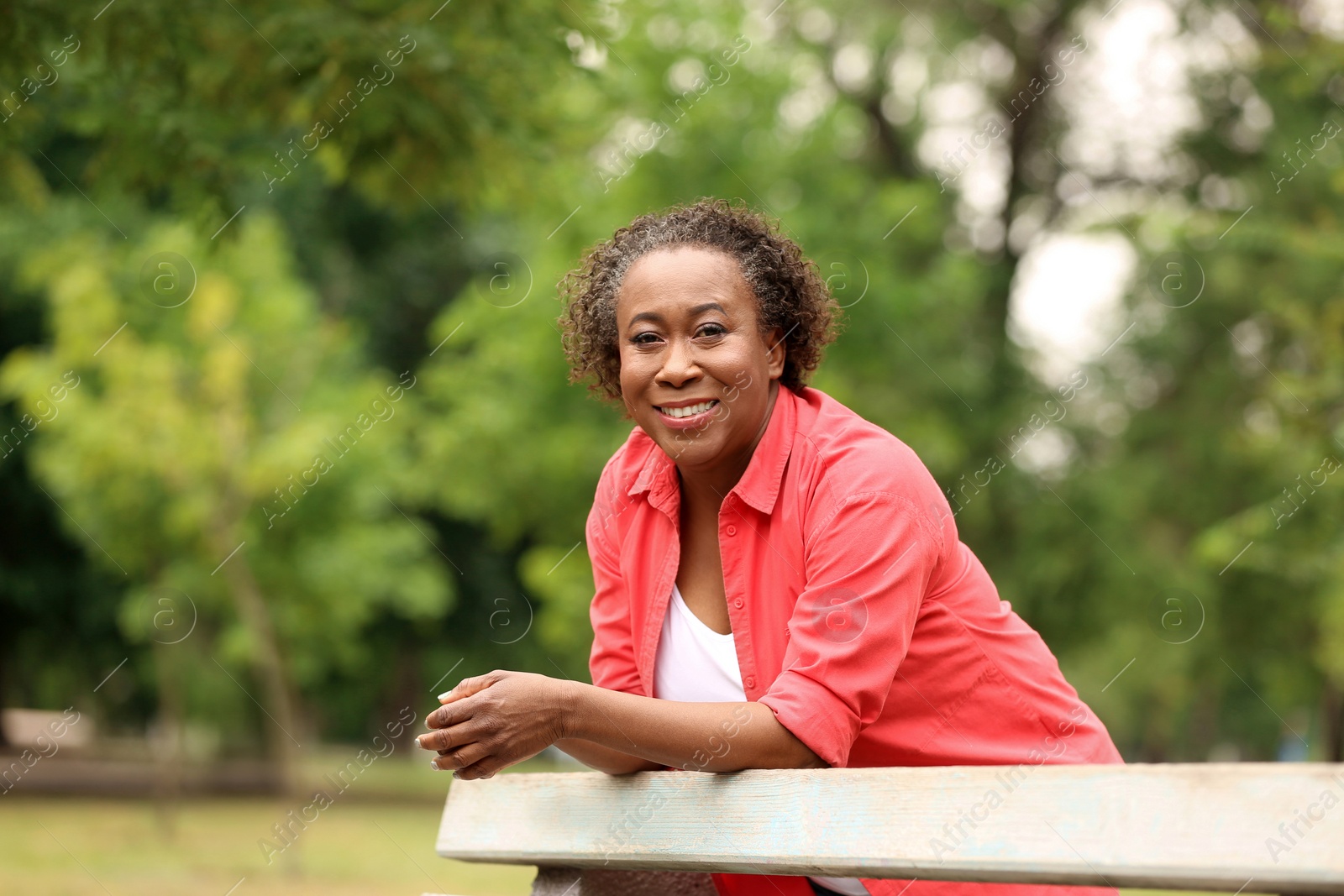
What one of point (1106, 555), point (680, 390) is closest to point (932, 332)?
point (1106, 555)

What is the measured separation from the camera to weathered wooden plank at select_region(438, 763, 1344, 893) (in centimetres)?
132

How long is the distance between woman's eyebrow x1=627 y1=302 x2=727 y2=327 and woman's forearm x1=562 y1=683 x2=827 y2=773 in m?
0.71

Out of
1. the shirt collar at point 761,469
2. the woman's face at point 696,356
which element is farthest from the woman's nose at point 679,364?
the shirt collar at point 761,469

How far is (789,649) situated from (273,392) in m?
13.8

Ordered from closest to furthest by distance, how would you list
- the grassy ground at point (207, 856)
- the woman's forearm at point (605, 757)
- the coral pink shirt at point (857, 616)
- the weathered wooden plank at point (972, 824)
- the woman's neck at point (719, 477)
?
the weathered wooden plank at point (972, 824), the coral pink shirt at point (857, 616), the woman's forearm at point (605, 757), the woman's neck at point (719, 477), the grassy ground at point (207, 856)

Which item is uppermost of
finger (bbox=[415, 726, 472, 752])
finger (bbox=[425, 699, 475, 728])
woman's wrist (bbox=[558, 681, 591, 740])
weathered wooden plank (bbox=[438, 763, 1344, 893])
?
finger (bbox=[425, 699, 475, 728])

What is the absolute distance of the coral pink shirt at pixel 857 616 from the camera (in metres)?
2.01

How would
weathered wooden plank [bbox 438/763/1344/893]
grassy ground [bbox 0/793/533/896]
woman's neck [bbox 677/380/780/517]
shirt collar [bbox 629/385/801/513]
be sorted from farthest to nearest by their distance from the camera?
1. grassy ground [bbox 0/793/533/896]
2. woman's neck [bbox 677/380/780/517]
3. shirt collar [bbox 629/385/801/513]
4. weathered wooden plank [bbox 438/763/1344/893]

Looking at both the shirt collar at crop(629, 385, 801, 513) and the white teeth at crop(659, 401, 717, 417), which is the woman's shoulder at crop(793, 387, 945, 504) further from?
the white teeth at crop(659, 401, 717, 417)

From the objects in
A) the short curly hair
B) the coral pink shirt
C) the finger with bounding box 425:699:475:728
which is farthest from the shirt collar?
the finger with bounding box 425:699:475:728

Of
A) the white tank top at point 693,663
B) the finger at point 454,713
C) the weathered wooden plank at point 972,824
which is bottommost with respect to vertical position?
the weathered wooden plank at point 972,824

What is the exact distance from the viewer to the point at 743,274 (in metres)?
2.41

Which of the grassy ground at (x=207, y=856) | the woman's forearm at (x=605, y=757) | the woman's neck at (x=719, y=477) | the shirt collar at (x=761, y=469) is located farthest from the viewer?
the grassy ground at (x=207, y=856)

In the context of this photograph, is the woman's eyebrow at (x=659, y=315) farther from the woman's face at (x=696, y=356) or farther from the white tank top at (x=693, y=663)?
the white tank top at (x=693, y=663)
